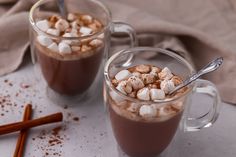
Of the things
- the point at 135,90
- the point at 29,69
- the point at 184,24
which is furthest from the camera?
the point at 184,24

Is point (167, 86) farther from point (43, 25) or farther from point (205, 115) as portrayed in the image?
point (43, 25)

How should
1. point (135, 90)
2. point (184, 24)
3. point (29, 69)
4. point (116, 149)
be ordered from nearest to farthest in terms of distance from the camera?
point (135, 90)
point (116, 149)
point (29, 69)
point (184, 24)

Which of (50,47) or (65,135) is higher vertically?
(50,47)

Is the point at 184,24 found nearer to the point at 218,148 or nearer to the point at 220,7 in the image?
the point at 220,7

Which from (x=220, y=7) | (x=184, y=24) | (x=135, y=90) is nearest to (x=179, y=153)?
(x=135, y=90)

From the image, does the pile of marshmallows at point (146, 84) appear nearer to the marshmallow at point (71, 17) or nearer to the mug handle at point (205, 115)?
the mug handle at point (205, 115)

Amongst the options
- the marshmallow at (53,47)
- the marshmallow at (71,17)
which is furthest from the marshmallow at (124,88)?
the marshmallow at (71,17)

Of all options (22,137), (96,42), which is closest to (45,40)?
(96,42)

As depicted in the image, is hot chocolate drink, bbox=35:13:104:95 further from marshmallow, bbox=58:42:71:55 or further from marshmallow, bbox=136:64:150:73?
marshmallow, bbox=136:64:150:73
